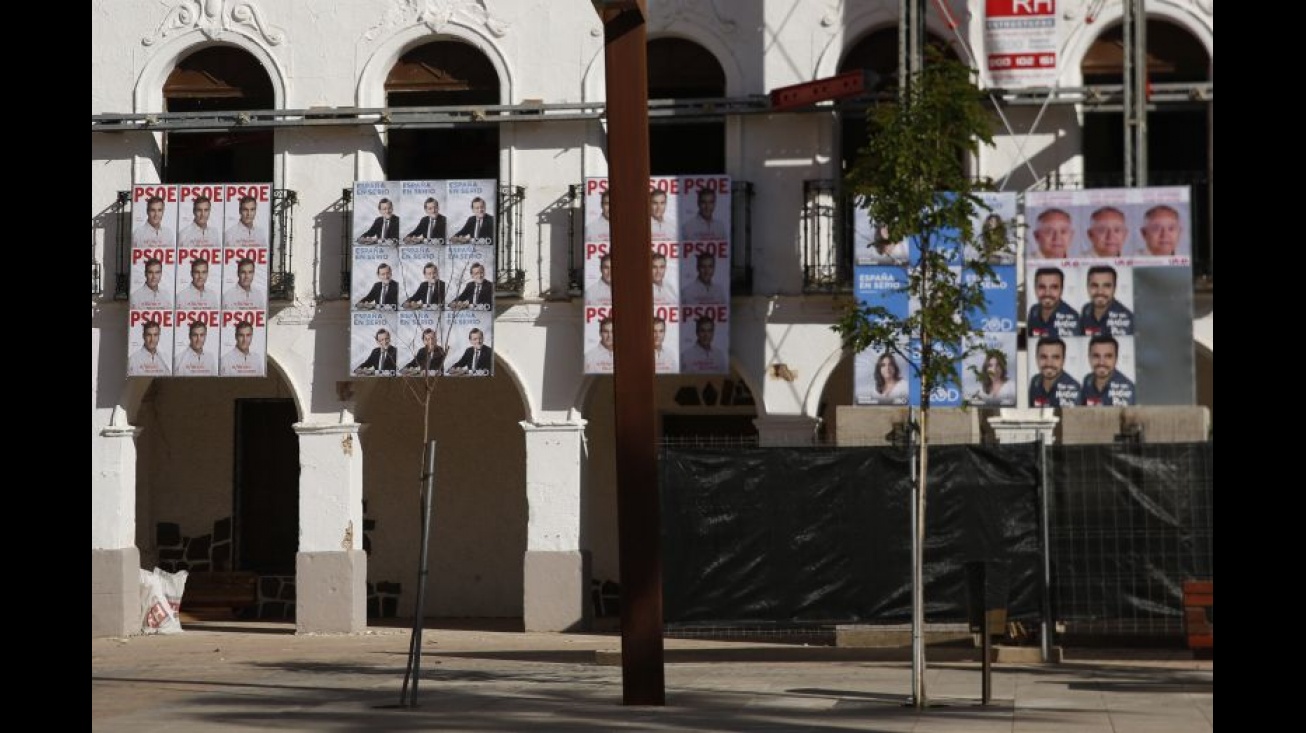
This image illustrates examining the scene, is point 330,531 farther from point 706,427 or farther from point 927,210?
point 927,210

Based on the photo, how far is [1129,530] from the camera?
65.2 feet

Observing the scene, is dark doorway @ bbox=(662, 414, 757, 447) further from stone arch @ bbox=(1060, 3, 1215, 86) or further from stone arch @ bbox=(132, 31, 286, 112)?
stone arch @ bbox=(132, 31, 286, 112)

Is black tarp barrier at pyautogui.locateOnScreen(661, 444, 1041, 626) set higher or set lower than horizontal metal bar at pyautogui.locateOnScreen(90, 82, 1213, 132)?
lower

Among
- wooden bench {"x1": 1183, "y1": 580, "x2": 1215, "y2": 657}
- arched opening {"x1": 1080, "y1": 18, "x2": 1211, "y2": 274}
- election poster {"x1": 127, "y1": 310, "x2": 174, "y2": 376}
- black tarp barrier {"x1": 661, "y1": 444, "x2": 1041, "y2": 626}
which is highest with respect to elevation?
arched opening {"x1": 1080, "y1": 18, "x2": 1211, "y2": 274}

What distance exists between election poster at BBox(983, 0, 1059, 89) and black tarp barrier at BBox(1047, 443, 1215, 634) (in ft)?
20.1

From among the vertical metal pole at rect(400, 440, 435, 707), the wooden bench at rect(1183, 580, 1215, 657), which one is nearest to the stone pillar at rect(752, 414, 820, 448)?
the wooden bench at rect(1183, 580, 1215, 657)

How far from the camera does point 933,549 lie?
66.6 feet

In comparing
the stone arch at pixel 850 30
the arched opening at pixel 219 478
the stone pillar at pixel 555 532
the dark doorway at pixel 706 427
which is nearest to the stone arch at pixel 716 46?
the stone arch at pixel 850 30

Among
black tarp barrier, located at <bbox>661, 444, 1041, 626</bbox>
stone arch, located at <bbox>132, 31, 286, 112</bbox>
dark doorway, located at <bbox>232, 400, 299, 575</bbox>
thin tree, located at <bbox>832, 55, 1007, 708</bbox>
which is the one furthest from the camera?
dark doorway, located at <bbox>232, 400, 299, 575</bbox>

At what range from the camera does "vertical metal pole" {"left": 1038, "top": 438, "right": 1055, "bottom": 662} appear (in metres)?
19.8

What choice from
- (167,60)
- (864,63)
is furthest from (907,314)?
(167,60)

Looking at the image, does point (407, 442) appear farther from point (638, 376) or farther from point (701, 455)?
point (638, 376)

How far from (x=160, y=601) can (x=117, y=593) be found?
80 centimetres

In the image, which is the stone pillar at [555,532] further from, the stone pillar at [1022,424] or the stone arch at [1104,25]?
the stone arch at [1104,25]
